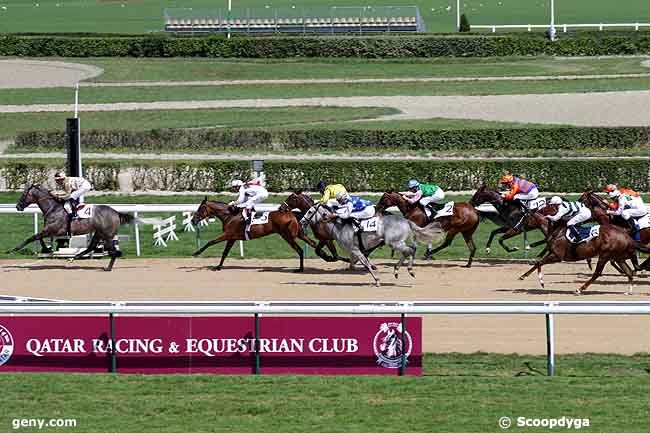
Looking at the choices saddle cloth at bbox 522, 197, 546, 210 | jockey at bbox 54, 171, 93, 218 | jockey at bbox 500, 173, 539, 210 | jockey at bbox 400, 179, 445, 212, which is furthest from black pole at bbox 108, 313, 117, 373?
jockey at bbox 500, 173, 539, 210

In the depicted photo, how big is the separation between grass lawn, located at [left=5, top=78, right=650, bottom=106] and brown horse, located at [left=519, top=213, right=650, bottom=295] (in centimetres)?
2579

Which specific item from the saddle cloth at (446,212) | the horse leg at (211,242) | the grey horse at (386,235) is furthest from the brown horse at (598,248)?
the horse leg at (211,242)

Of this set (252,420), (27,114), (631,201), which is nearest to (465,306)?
(252,420)

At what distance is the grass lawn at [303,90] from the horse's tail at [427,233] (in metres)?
25.1

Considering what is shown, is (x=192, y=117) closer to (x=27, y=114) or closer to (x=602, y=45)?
(x=27, y=114)

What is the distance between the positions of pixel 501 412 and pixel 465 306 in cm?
180

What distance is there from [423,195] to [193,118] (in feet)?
64.6

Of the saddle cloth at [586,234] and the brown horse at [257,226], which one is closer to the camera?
the saddle cloth at [586,234]

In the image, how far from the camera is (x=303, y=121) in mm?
38531

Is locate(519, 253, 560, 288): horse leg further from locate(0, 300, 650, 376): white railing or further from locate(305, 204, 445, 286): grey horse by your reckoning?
locate(0, 300, 650, 376): white railing

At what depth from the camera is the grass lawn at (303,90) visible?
43438 millimetres

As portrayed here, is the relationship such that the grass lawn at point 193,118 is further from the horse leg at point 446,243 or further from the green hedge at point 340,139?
the horse leg at point 446,243

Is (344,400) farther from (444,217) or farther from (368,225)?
(444,217)

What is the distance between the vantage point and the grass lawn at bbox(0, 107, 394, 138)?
3750 cm
